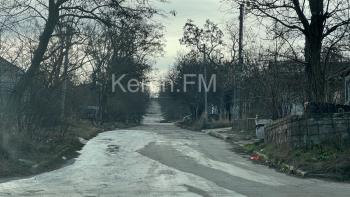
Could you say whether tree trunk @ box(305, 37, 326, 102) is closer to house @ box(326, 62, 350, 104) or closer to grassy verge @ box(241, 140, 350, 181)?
house @ box(326, 62, 350, 104)

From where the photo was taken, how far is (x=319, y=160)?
36.9ft

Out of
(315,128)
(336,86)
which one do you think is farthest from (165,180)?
(336,86)

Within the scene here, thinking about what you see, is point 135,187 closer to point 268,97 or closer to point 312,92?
point 312,92

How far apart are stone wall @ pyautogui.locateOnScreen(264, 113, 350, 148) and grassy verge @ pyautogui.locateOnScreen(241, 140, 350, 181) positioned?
27 centimetres

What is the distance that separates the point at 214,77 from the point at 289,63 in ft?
109

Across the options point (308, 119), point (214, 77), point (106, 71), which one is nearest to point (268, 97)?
point (308, 119)

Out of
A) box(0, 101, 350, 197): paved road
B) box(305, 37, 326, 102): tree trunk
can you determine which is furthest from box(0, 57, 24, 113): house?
box(305, 37, 326, 102): tree trunk

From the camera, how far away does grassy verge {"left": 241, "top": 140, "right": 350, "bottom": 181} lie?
10.2 meters

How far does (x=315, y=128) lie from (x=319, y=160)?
1557 mm

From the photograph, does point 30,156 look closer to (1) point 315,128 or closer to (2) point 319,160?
(2) point 319,160

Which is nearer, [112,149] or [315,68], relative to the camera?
[315,68]

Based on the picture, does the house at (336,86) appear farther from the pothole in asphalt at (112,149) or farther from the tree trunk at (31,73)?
the tree trunk at (31,73)

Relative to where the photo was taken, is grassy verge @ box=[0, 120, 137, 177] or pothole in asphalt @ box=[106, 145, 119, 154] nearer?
grassy verge @ box=[0, 120, 137, 177]

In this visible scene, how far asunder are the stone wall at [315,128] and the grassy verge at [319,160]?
27 cm
